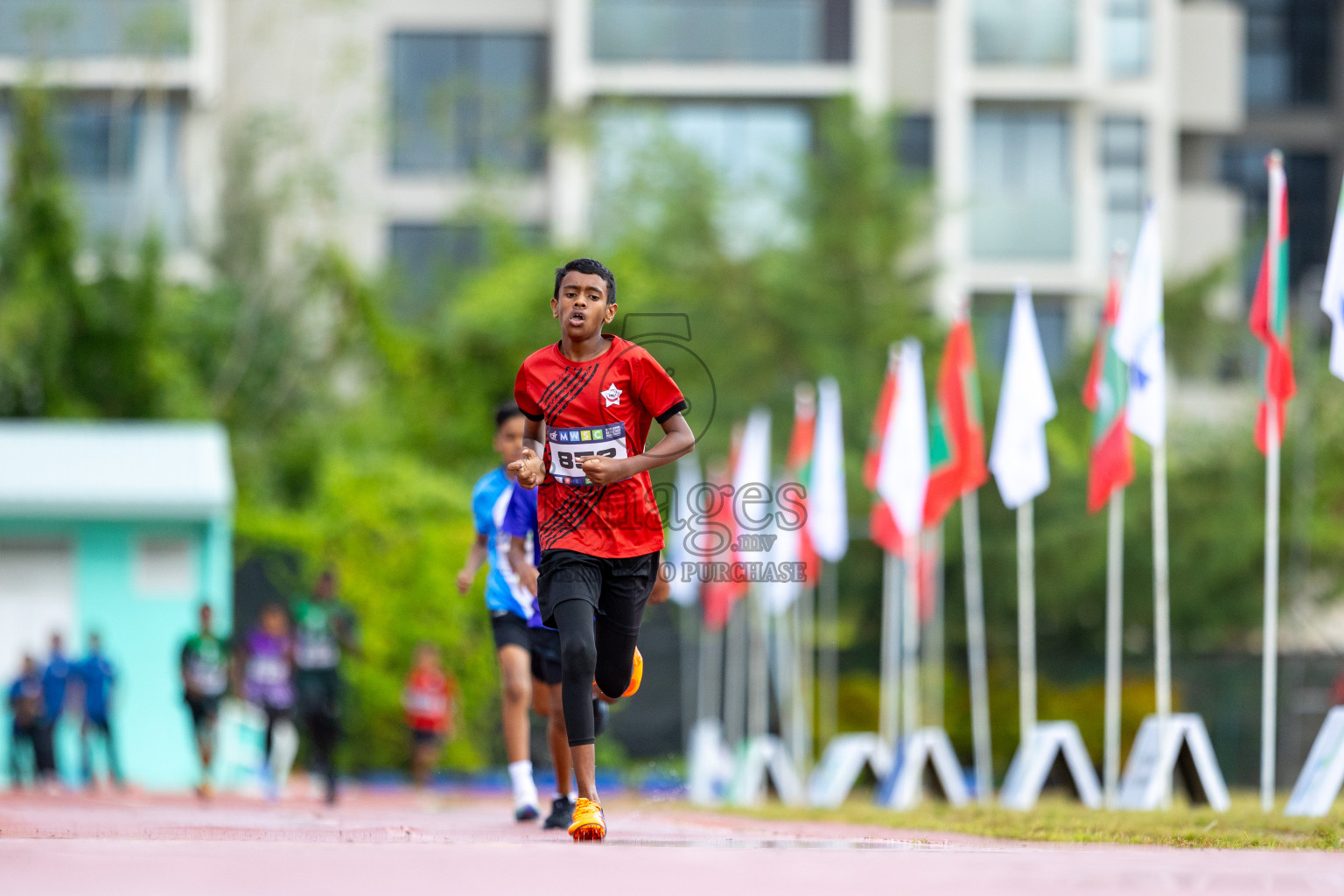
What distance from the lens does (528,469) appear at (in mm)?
7828

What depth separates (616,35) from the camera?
4419cm

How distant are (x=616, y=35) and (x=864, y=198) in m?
9.62

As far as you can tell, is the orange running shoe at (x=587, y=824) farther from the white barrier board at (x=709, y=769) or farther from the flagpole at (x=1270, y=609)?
the white barrier board at (x=709, y=769)

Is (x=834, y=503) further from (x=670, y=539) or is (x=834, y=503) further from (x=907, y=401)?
(x=670, y=539)

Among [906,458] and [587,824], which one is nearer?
[587,824]

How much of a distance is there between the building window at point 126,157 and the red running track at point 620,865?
34.3 m

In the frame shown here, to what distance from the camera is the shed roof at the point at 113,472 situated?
84.0ft

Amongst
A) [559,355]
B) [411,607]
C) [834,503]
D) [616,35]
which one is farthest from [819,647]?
[559,355]

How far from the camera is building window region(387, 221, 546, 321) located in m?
43.3

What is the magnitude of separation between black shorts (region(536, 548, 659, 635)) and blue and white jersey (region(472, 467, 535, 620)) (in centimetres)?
221

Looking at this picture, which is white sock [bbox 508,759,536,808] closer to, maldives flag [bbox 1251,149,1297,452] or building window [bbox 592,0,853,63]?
maldives flag [bbox 1251,149,1297,452]

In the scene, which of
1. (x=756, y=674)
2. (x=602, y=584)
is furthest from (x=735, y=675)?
(x=602, y=584)

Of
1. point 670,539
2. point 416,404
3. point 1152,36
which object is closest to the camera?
point 670,539

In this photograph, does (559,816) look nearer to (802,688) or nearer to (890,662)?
(890,662)
